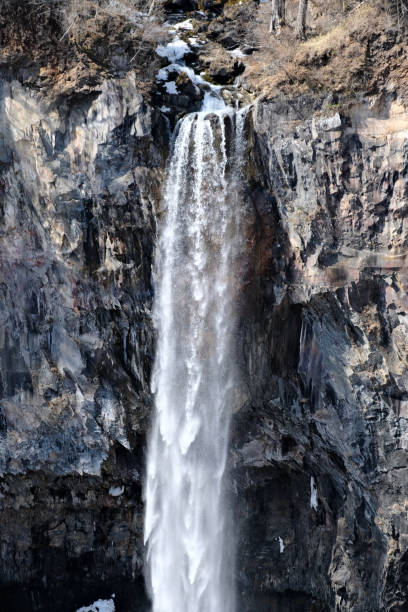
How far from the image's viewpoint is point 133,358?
23.1 m

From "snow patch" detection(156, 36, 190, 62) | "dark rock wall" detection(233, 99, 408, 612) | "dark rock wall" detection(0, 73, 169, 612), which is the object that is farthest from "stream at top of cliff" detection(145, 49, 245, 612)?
"snow patch" detection(156, 36, 190, 62)

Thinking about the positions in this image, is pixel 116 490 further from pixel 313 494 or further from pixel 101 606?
pixel 313 494

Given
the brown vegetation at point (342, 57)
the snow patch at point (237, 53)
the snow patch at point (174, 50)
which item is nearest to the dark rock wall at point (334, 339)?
the brown vegetation at point (342, 57)

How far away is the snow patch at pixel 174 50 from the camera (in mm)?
24812

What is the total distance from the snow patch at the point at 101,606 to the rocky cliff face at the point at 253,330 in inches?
103

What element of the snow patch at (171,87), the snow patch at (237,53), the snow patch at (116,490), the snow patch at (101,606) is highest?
the snow patch at (237,53)

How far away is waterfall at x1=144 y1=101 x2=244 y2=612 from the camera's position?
21.4 meters

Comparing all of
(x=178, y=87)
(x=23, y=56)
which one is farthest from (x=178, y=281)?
(x=23, y=56)

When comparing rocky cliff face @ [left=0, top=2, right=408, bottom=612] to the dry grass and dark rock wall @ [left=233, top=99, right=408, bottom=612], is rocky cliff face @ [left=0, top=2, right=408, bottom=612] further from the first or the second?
the dry grass

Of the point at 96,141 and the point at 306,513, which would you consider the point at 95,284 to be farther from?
the point at 306,513

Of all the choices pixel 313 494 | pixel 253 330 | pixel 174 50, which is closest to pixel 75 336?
pixel 253 330

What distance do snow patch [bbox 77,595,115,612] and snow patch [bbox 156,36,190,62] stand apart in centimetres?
2123

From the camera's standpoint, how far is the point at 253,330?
883 inches

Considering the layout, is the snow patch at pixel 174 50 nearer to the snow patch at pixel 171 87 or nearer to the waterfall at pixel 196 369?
the snow patch at pixel 171 87
